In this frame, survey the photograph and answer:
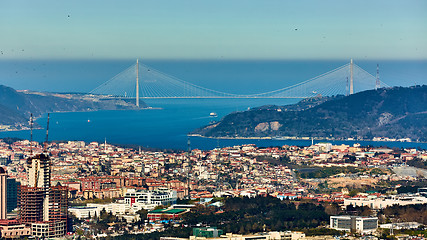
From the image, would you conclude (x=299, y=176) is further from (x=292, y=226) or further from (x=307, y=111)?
(x=307, y=111)

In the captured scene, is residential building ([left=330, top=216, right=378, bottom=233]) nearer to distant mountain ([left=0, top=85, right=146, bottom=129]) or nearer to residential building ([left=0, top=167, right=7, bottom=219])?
residential building ([left=0, top=167, right=7, bottom=219])

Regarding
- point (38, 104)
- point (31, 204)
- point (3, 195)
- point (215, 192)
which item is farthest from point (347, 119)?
point (31, 204)

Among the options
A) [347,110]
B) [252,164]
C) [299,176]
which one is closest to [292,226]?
[299,176]

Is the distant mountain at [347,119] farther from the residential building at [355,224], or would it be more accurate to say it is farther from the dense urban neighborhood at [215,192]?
the residential building at [355,224]

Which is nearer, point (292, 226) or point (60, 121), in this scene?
point (292, 226)

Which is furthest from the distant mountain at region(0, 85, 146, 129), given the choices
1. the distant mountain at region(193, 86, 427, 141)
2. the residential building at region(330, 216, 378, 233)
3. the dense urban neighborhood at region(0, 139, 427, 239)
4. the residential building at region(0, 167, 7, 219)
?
the residential building at region(330, 216, 378, 233)
